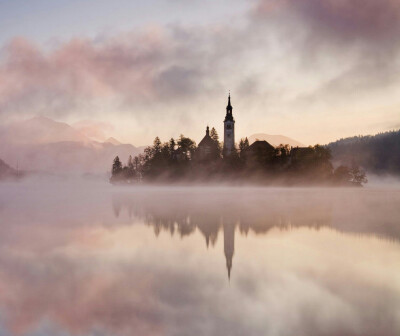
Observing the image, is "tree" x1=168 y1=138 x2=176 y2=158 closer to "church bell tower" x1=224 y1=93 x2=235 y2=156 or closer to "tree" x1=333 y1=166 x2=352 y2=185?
"church bell tower" x1=224 y1=93 x2=235 y2=156

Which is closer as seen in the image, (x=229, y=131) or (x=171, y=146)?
(x=171, y=146)

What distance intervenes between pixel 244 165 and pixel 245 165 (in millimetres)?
325

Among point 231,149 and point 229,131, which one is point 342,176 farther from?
point 229,131

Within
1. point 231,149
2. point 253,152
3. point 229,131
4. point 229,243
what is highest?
point 229,131

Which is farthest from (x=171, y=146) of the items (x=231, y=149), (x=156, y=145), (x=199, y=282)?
(x=199, y=282)

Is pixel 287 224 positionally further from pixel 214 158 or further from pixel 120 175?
pixel 120 175

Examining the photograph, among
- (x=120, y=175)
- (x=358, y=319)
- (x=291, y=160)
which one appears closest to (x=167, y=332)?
(x=358, y=319)

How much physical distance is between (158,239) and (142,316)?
10951 mm

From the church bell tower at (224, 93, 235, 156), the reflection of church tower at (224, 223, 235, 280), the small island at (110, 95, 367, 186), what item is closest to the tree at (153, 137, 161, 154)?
the small island at (110, 95, 367, 186)

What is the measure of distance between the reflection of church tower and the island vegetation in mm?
92952

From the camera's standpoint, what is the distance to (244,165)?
119m

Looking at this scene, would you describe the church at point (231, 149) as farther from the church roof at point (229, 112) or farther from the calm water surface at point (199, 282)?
the calm water surface at point (199, 282)

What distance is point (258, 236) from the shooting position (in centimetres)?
2092

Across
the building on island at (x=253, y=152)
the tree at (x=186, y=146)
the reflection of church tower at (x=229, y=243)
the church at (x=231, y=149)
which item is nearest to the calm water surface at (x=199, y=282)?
the reflection of church tower at (x=229, y=243)
